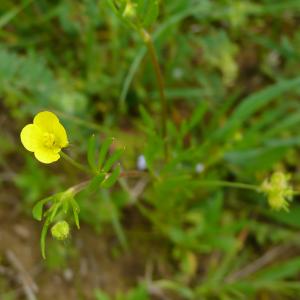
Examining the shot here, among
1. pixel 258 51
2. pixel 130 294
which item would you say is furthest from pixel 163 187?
pixel 258 51

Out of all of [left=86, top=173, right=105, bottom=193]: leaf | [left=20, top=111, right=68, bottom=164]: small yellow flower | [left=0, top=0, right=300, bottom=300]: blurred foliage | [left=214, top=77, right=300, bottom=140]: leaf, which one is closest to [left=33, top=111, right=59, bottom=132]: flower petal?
[left=20, top=111, right=68, bottom=164]: small yellow flower

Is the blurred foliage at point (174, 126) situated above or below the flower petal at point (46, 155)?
above

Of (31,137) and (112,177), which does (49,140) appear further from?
(112,177)

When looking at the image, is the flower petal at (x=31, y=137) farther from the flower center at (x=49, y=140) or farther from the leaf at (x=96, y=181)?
the leaf at (x=96, y=181)

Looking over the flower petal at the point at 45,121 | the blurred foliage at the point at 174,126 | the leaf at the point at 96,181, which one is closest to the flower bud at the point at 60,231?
the leaf at the point at 96,181

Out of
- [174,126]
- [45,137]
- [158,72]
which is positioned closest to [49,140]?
[45,137]

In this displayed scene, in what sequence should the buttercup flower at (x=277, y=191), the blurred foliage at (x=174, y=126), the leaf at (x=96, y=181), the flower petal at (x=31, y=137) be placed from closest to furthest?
1. the leaf at (x=96, y=181)
2. the flower petal at (x=31, y=137)
3. the buttercup flower at (x=277, y=191)
4. the blurred foliage at (x=174, y=126)

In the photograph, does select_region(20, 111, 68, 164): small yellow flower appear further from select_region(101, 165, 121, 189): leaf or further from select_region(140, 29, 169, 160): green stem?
select_region(140, 29, 169, 160): green stem
